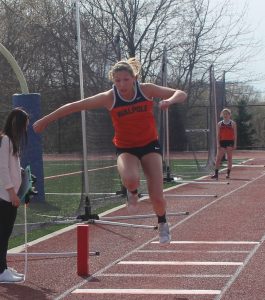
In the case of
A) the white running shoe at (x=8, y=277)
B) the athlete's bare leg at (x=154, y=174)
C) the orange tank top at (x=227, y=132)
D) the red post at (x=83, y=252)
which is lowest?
the white running shoe at (x=8, y=277)

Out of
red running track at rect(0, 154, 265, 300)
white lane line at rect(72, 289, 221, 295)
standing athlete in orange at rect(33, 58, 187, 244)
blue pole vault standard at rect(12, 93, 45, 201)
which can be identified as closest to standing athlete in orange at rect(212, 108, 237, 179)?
red running track at rect(0, 154, 265, 300)

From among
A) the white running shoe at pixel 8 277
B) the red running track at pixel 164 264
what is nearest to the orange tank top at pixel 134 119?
the red running track at pixel 164 264

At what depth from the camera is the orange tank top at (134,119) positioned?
7.84 m

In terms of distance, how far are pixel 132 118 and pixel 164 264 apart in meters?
1.97

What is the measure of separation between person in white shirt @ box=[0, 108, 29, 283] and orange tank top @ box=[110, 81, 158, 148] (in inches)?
40.9

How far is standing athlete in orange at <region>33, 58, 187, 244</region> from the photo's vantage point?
7.76 m

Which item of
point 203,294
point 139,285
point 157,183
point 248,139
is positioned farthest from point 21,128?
point 248,139

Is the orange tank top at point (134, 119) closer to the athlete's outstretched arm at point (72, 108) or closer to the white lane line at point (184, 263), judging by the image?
the athlete's outstretched arm at point (72, 108)

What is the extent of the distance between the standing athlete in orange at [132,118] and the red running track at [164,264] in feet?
3.02

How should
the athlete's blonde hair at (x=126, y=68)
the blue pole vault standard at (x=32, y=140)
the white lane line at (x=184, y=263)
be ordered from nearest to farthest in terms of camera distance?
the athlete's blonde hair at (x=126, y=68), the white lane line at (x=184, y=263), the blue pole vault standard at (x=32, y=140)

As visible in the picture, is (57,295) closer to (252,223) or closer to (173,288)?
(173,288)

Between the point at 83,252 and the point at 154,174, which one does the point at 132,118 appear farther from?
the point at 83,252

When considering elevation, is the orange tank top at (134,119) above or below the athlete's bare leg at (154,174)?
above

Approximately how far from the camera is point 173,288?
743 centimetres
